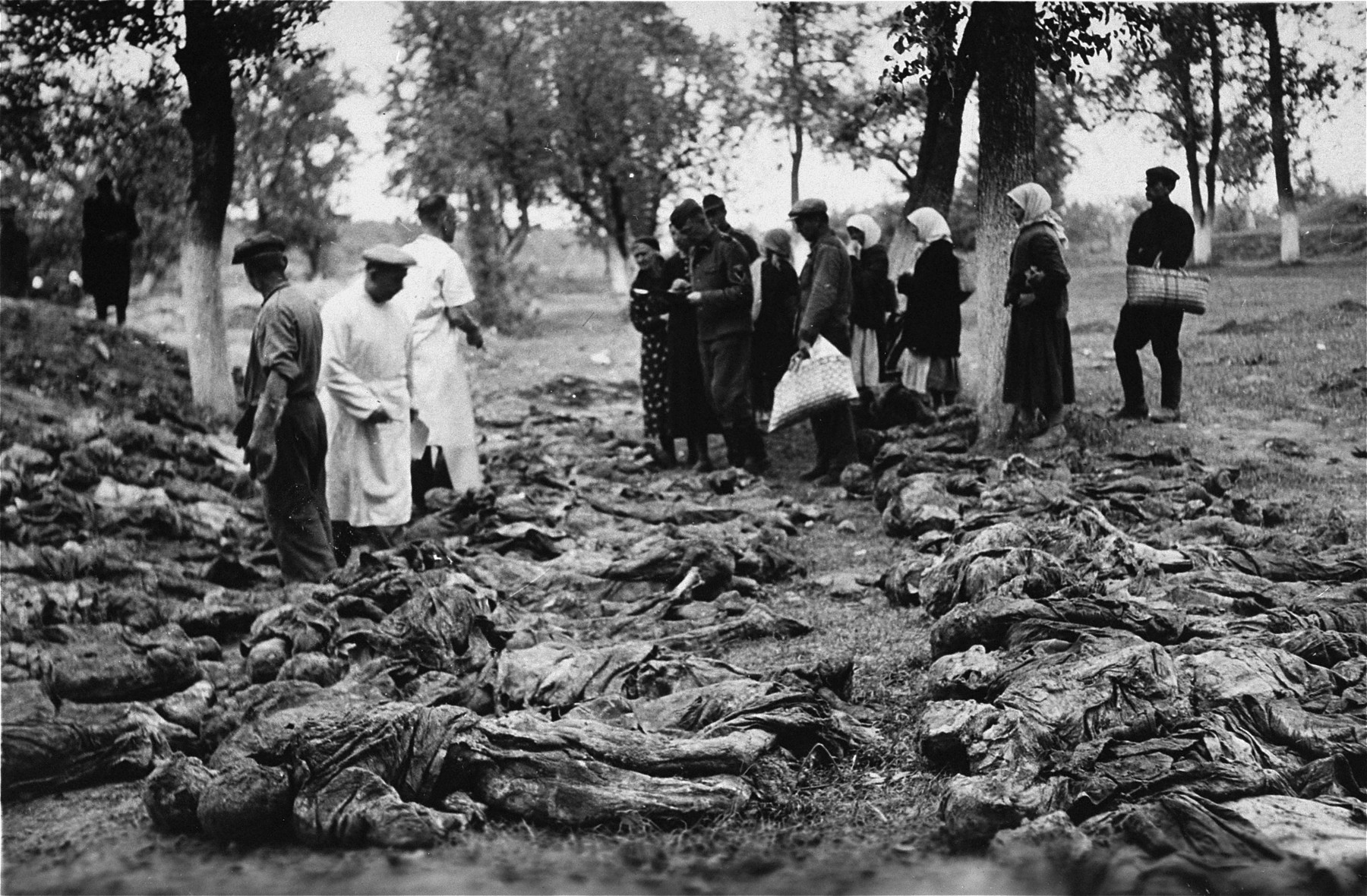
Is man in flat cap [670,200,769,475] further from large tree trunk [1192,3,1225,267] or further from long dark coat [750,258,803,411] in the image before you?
large tree trunk [1192,3,1225,267]

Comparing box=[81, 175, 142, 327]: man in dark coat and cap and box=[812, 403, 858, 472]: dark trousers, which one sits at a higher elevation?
box=[81, 175, 142, 327]: man in dark coat and cap

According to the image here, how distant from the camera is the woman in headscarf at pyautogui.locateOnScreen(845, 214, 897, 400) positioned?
9859 millimetres

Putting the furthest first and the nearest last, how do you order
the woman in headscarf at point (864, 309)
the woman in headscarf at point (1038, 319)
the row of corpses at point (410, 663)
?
1. the woman in headscarf at point (864, 309)
2. the woman in headscarf at point (1038, 319)
3. the row of corpses at point (410, 663)

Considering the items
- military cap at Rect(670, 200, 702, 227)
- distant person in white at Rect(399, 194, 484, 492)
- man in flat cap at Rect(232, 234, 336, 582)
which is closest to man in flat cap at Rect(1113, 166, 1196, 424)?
military cap at Rect(670, 200, 702, 227)

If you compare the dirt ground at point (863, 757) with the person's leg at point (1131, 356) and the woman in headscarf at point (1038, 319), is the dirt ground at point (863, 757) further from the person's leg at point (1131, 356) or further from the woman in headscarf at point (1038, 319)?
the woman in headscarf at point (1038, 319)

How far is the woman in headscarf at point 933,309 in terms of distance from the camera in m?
9.60

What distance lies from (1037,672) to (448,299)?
5.28 metres

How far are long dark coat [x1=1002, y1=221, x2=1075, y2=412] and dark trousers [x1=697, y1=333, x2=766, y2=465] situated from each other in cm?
176

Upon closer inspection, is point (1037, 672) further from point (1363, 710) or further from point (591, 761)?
point (591, 761)

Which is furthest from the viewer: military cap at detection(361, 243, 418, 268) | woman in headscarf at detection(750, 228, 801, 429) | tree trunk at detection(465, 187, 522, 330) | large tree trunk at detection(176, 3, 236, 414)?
tree trunk at detection(465, 187, 522, 330)

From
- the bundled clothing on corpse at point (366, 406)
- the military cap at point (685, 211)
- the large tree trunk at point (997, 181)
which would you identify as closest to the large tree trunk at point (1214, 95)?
the large tree trunk at point (997, 181)

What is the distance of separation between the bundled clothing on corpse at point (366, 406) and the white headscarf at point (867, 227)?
13.2ft

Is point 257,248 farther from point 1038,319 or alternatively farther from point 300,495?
point 1038,319

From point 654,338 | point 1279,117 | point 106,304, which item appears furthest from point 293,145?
point 1279,117
